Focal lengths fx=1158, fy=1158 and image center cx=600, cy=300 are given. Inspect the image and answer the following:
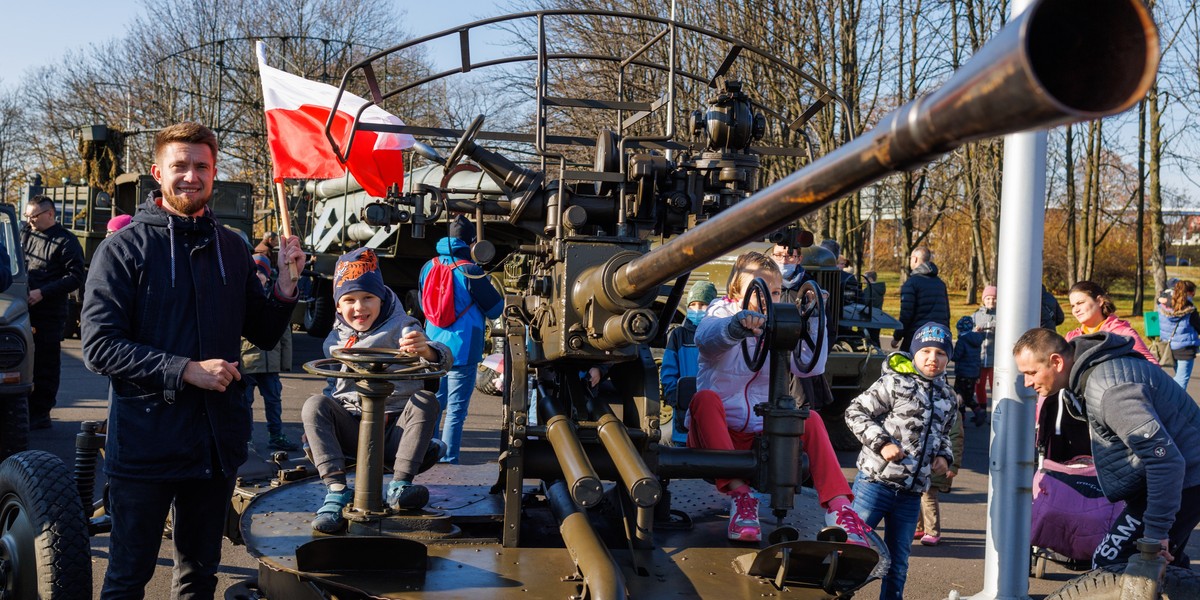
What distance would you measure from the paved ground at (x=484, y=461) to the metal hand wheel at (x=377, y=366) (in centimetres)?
223

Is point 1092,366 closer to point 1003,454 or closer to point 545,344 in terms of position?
point 1003,454

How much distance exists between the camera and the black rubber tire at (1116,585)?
4426mm

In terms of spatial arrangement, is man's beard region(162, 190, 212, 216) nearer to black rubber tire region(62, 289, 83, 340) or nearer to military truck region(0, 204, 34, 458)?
military truck region(0, 204, 34, 458)

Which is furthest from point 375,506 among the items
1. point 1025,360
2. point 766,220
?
point 1025,360

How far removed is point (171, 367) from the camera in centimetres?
379

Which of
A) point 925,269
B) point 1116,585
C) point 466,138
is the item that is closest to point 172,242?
point 466,138

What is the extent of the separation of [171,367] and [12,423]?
15.0 ft

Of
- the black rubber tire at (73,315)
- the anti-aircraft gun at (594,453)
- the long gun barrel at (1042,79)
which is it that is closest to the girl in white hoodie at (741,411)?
the anti-aircraft gun at (594,453)

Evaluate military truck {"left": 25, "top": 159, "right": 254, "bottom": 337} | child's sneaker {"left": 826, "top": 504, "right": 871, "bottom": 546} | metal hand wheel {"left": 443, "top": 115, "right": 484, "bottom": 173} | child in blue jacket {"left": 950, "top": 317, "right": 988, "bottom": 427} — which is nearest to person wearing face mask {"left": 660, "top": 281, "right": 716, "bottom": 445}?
child's sneaker {"left": 826, "top": 504, "right": 871, "bottom": 546}

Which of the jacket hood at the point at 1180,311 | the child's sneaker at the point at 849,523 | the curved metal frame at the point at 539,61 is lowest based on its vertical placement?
the child's sneaker at the point at 849,523

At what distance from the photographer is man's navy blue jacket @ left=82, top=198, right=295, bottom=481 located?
3.85m

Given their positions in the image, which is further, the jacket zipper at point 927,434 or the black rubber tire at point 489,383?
the black rubber tire at point 489,383

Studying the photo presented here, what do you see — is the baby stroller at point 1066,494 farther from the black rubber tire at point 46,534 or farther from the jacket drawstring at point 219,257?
the black rubber tire at point 46,534

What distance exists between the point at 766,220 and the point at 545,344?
1811mm
